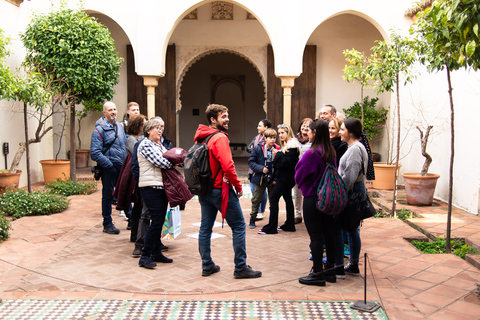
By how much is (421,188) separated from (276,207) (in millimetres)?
3414

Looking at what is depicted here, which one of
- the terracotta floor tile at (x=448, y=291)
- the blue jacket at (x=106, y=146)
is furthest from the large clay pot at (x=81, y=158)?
the terracotta floor tile at (x=448, y=291)

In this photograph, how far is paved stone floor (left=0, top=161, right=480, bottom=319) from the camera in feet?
13.2

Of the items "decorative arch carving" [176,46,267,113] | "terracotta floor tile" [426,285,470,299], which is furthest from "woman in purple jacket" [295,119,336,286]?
"decorative arch carving" [176,46,267,113]

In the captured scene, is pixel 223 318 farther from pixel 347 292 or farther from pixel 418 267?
pixel 418 267

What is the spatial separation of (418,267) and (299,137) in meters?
2.39

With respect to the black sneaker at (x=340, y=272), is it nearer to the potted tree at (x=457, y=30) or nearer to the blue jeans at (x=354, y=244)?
the blue jeans at (x=354, y=244)

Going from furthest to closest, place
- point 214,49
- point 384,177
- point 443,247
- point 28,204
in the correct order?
point 214,49, point 384,177, point 28,204, point 443,247

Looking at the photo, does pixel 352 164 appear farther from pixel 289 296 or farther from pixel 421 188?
pixel 421 188

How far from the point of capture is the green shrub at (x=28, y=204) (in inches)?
294

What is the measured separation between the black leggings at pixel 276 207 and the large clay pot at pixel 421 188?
295 cm

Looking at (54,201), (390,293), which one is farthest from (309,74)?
(390,293)

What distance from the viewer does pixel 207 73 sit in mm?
18344

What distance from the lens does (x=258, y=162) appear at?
6824 mm

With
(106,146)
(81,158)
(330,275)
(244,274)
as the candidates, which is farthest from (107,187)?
(81,158)
